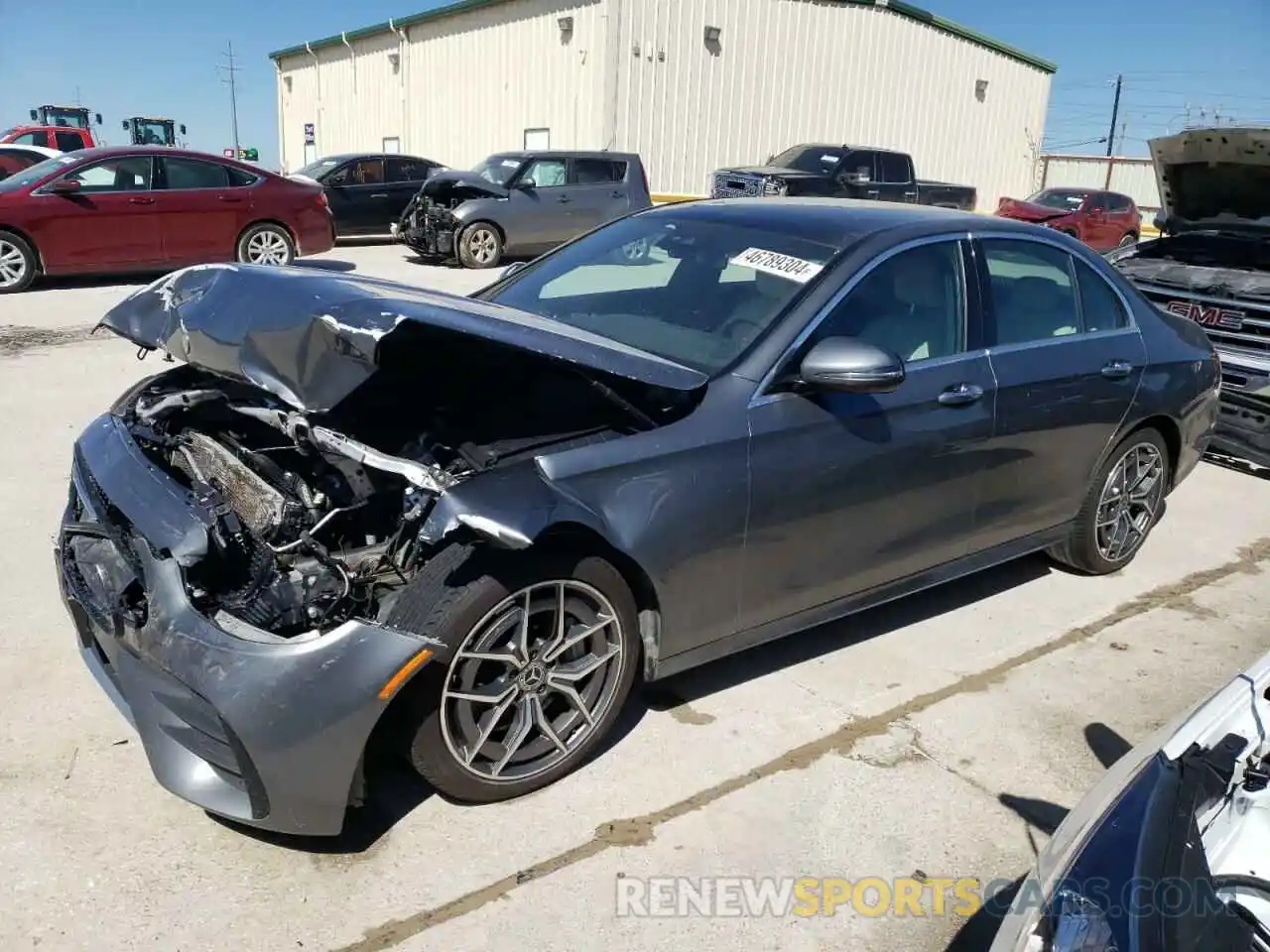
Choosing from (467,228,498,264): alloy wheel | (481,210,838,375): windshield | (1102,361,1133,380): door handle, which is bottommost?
(467,228,498,264): alloy wheel

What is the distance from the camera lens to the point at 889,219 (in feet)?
12.7

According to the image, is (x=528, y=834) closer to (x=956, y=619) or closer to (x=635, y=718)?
(x=635, y=718)

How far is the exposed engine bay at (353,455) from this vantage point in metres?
2.72

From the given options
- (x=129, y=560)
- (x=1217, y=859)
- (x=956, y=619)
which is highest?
(x=129, y=560)

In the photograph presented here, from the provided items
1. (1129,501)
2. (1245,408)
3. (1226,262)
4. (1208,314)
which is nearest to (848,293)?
(1129,501)

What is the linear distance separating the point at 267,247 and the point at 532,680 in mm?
11070

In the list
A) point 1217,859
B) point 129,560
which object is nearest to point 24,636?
point 129,560

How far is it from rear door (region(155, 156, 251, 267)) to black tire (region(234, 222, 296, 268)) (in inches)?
4.4

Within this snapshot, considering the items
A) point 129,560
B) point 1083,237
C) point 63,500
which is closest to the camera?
point 129,560

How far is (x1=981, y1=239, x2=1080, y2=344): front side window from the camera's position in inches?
159

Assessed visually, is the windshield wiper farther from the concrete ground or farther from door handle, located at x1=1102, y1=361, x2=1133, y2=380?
door handle, located at x1=1102, y1=361, x2=1133, y2=380

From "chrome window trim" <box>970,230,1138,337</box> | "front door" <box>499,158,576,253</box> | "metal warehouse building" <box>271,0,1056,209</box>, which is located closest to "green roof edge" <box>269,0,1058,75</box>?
"metal warehouse building" <box>271,0,1056,209</box>

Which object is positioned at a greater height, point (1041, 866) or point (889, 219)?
point (889, 219)

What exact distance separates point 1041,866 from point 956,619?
8.23 ft
